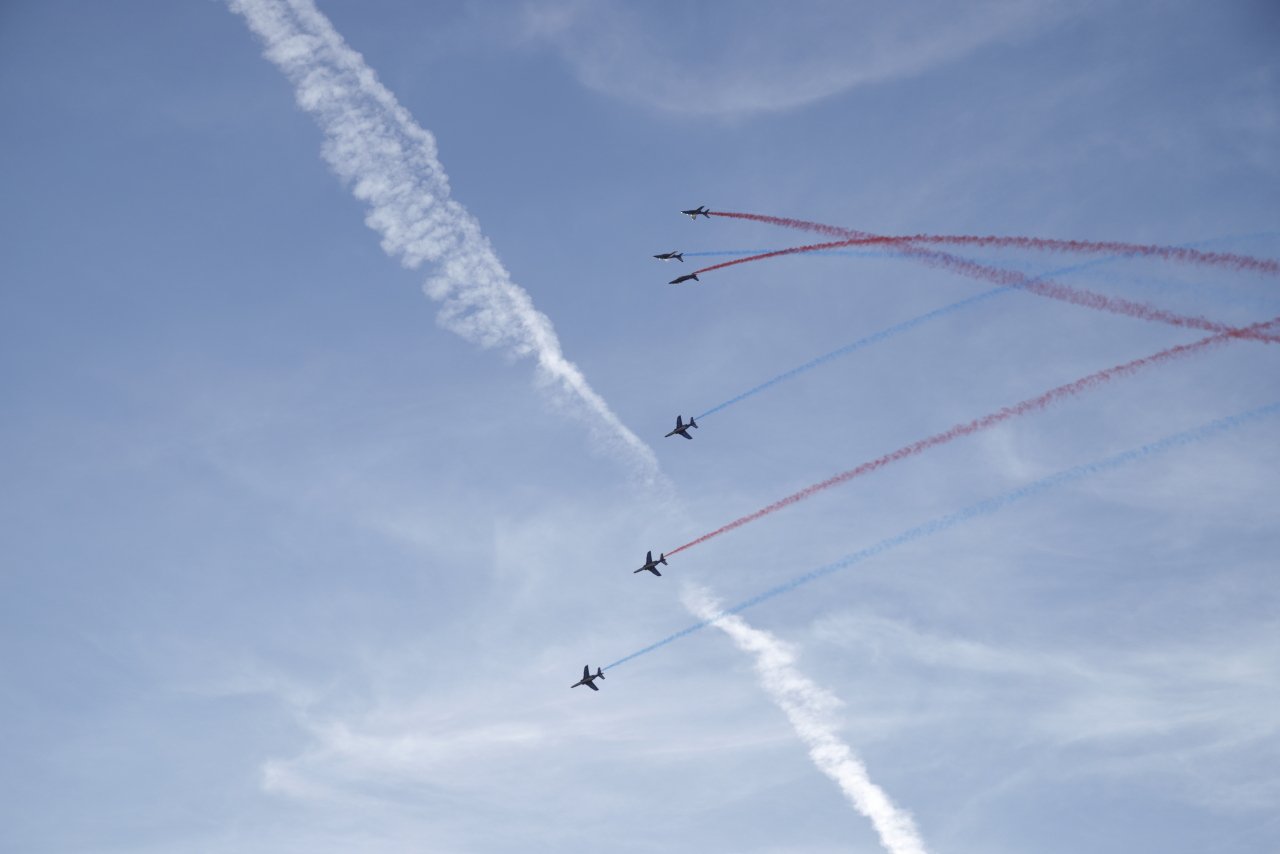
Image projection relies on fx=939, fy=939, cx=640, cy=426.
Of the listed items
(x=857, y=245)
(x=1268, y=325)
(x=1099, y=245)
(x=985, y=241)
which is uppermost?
(x=857, y=245)

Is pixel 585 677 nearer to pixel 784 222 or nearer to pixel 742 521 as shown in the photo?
pixel 742 521

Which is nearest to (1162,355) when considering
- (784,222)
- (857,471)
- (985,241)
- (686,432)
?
(985,241)

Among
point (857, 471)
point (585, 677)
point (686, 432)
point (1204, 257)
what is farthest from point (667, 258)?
point (1204, 257)

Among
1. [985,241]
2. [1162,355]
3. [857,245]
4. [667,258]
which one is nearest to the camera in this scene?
[1162,355]

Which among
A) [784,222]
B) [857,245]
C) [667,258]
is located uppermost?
[667,258]

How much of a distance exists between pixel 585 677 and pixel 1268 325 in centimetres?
6283

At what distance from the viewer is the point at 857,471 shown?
205ft

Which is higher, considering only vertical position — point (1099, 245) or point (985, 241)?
point (985, 241)

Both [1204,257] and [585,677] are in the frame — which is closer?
[1204,257]

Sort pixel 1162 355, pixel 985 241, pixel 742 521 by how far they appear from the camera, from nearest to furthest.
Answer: pixel 1162 355 → pixel 985 241 → pixel 742 521

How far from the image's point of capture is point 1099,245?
51562 millimetres

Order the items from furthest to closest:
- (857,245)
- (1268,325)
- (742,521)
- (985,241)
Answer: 1. (742,521)
2. (857,245)
3. (985,241)
4. (1268,325)

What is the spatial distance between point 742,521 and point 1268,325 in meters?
33.5

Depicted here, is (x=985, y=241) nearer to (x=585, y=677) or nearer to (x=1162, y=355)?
(x=1162, y=355)
